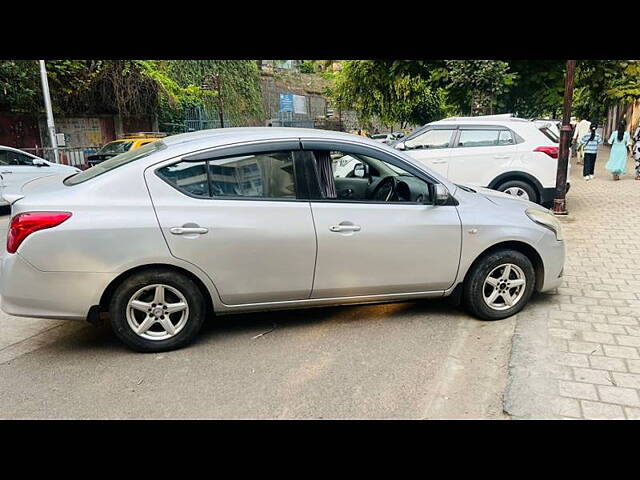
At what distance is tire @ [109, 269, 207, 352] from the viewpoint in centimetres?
345

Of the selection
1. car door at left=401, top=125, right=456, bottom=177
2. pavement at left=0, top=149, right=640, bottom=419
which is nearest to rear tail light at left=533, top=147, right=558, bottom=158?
car door at left=401, top=125, right=456, bottom=177

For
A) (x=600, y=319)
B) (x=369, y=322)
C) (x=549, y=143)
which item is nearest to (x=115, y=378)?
(x=369, y=322)

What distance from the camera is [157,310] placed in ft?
11.6

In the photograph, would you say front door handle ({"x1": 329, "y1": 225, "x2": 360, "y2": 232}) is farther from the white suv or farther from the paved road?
the white suv

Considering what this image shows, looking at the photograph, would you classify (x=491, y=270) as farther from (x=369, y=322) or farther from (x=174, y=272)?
(x=174, y=272)

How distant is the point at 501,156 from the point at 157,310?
22.5ft

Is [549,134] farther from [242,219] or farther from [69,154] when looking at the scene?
[69,154]

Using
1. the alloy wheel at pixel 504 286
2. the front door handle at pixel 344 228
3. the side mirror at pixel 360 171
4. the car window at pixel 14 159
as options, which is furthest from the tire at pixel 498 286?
the car window at pixel 14 159

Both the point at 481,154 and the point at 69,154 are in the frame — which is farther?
the point at 69,154

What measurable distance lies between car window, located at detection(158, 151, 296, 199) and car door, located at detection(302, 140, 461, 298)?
0.77 ft

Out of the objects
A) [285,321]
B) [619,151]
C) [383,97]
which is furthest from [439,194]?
[383,97]

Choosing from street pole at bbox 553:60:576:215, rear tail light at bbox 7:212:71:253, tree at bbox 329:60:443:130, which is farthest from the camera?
tree at bbox 329:60:443:130

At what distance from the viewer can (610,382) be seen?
10.3 ft

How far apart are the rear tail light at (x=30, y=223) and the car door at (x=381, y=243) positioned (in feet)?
5.99
